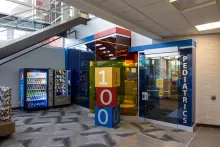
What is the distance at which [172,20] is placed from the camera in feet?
13.5

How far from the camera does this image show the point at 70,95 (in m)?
8.91

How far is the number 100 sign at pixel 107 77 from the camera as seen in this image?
5.37m

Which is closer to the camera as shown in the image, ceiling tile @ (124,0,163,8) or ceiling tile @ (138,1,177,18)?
ceiling tile @ (124,0,163,8)

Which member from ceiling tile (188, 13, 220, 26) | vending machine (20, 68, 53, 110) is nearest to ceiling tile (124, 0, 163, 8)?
ceiling tile (188, 13, 220, 26)

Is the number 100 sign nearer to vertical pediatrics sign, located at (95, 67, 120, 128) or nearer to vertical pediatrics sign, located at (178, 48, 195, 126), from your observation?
vertical pediatrics sign, located at (95, 67, 120, 128)

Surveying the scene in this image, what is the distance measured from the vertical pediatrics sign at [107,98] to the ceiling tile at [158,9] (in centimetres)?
223

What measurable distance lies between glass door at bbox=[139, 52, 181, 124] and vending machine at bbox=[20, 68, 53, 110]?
4.46m

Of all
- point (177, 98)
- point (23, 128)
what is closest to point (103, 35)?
point (177, 98)

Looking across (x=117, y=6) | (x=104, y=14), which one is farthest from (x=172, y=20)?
(x=104, y=14)

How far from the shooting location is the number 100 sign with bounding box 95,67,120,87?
5365 millimetres

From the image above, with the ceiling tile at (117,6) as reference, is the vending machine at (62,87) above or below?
below

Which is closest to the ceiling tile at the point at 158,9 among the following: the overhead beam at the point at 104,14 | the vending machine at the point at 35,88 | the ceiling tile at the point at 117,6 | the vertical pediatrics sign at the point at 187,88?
the ceiling tile at the point at 117,6

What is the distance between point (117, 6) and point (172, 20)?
1535mm

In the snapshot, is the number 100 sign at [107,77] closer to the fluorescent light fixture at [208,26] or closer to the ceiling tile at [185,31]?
the ceiling tile at [185,31]
